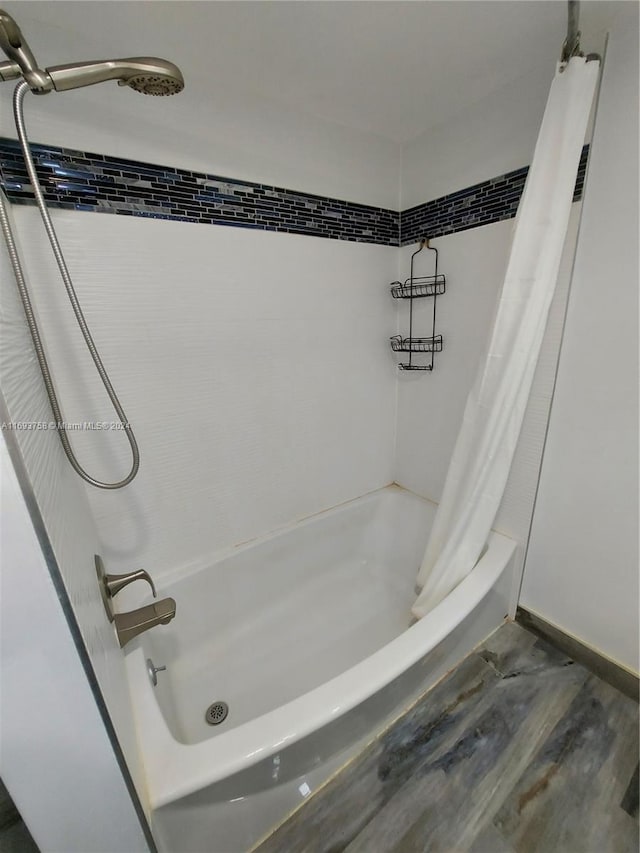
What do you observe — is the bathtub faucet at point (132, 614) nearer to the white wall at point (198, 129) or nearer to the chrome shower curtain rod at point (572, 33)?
the white wall at point (198, 129)

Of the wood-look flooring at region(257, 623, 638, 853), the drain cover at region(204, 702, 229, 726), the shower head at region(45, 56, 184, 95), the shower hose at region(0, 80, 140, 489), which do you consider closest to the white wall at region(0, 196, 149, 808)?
the shower hose at region(0, 80, 140, 489)

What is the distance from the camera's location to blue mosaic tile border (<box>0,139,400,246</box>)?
2.94 feet

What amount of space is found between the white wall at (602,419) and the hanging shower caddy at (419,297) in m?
0.52

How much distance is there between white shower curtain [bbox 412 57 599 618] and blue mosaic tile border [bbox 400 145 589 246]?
0.50 feet

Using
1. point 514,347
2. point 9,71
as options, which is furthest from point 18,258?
point 514,347

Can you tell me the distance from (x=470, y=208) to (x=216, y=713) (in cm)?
206

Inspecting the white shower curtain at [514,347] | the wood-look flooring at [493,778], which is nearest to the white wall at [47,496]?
the wood-look flooring at [493,778]

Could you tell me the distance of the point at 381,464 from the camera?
1841mm

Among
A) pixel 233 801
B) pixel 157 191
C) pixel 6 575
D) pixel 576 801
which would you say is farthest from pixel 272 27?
pixel 576 801

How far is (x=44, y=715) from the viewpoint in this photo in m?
0.44

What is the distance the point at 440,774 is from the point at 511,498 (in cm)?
91

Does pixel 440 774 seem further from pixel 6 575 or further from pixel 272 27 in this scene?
pixel 272 27

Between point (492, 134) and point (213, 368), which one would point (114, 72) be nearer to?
point (213, 368)

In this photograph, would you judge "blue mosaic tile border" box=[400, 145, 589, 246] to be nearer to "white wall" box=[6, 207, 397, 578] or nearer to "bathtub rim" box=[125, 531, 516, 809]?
"white wall" box=[6, 207, 397, 578]
